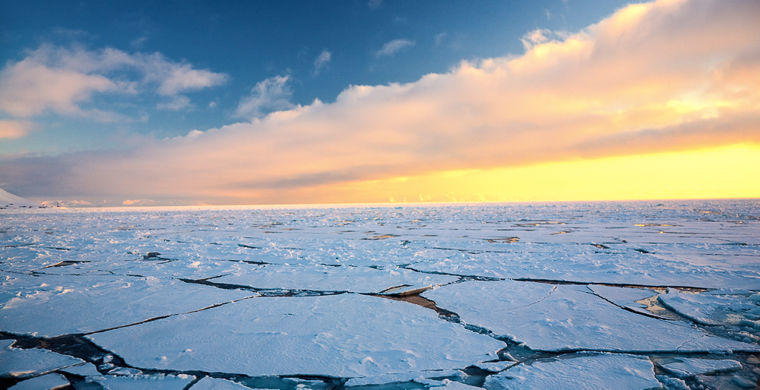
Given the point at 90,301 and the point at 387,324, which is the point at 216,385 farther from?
the point at 90,301

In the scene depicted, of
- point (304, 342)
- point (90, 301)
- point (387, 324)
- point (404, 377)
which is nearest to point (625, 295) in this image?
point (387, 324)

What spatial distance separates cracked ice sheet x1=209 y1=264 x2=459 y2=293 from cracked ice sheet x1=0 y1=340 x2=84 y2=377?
169cm

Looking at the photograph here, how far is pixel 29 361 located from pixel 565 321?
123 inches

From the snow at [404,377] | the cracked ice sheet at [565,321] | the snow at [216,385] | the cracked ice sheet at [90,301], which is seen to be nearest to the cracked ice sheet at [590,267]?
the cracked ice sheet at [565,321]

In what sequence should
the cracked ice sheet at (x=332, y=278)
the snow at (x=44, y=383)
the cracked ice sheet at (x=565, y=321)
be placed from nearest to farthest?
the snow at (x=44, y=383), the cracked ice sheet at (x=565, y=321), the cracked ice sheet at (x=332, y=278)

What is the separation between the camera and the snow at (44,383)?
1550 mm

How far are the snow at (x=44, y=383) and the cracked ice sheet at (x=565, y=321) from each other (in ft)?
7.21

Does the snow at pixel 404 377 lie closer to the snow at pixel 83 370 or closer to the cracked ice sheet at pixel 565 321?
the cracked ice sheet at pixel 565 321

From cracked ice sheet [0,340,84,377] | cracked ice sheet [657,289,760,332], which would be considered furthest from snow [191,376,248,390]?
cracked ice sheet [657,289,760,332]

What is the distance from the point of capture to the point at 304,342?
205 centimetres

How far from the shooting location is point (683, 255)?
4.90 metres

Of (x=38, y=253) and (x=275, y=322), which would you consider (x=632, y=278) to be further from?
(x=38, y=253)

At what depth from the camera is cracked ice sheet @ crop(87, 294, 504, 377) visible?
1776mm

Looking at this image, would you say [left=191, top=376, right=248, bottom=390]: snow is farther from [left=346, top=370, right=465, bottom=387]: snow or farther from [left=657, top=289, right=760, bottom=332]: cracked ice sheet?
[left=657, top=289, right=760, bottom=332]: cracked ice sheet
